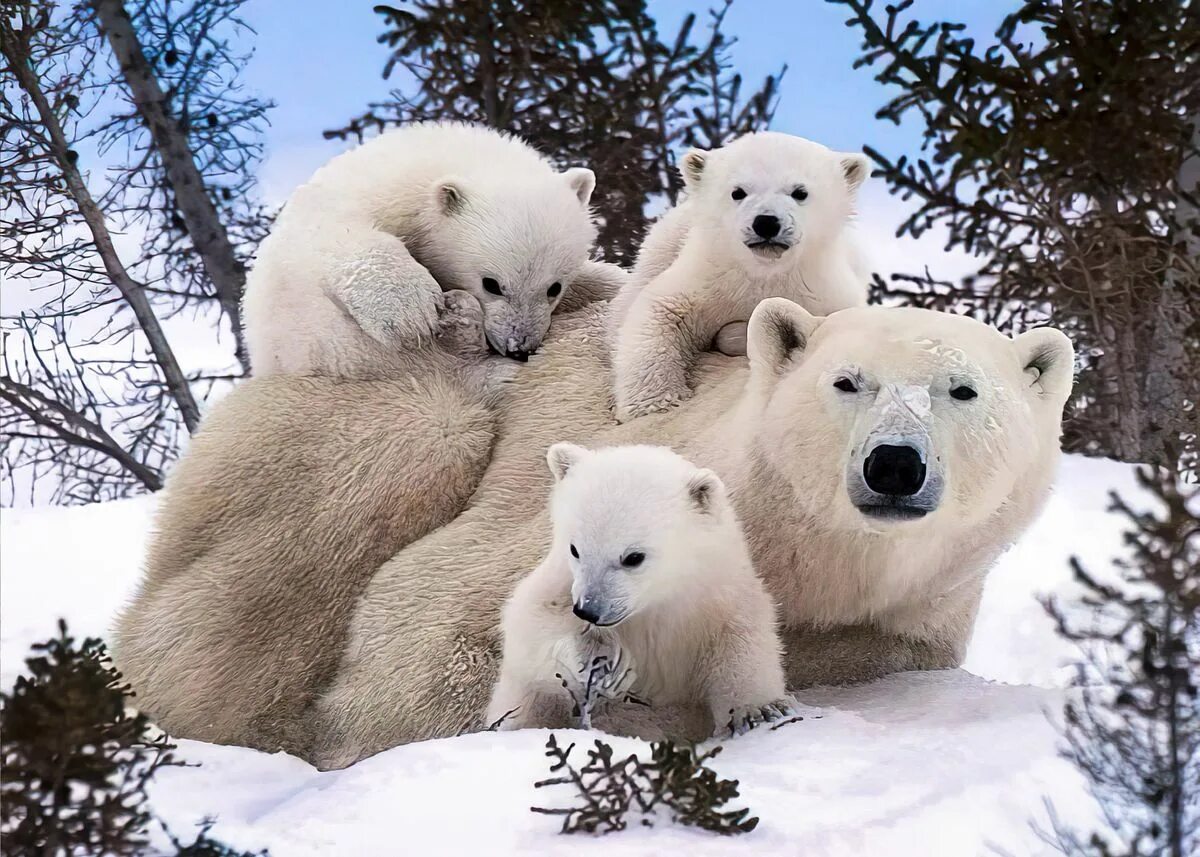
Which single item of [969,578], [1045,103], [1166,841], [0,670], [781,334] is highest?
[1045,103]

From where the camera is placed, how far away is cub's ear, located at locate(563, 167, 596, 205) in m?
3.78

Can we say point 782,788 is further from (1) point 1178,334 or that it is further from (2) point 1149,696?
(1) point 1178,334

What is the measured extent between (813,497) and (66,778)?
1.52 m

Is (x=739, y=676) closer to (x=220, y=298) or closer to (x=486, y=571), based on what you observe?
(x=486, y=571)

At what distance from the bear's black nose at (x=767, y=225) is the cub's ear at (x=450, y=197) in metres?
0.81

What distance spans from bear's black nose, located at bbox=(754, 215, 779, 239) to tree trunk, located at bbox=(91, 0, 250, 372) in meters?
3.71

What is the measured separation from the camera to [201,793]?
7.76 feet

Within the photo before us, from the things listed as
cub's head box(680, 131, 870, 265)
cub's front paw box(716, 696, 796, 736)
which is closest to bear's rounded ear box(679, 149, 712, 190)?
cub's head box(680, 131, 870, 265)

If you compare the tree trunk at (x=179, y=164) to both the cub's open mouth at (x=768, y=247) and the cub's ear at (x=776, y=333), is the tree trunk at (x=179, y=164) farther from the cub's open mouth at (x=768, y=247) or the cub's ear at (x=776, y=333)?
the cub's ear at (x=776, y=333)

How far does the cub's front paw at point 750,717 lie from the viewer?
2.62 m

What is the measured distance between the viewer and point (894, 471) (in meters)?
2.42

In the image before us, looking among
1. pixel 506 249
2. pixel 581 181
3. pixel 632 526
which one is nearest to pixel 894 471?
pixel 632 526

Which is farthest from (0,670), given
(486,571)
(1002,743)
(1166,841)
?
(1166,841)

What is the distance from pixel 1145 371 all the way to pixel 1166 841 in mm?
4838
